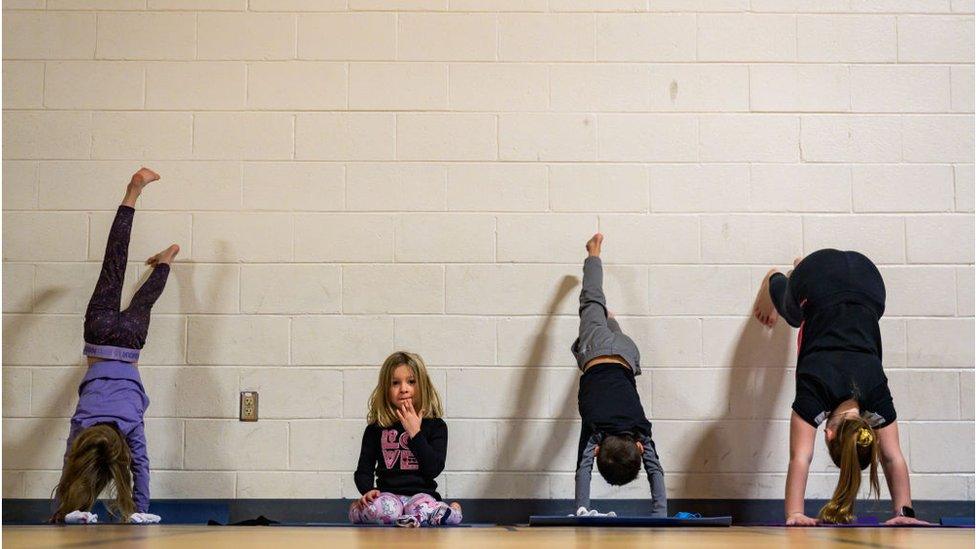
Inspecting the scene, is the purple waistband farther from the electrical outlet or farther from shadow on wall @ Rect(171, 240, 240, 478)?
the electrical outlet

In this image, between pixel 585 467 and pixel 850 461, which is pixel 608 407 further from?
pixel 850 461

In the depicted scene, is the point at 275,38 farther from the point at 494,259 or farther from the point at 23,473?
the point at 23,473

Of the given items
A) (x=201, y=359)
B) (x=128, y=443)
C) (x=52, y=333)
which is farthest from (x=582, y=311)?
(x=52, y=333)

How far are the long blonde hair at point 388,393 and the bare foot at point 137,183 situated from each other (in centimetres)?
139

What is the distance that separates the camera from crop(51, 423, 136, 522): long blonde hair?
4.05m

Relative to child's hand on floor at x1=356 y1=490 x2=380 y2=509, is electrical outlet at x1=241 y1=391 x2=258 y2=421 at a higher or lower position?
higher

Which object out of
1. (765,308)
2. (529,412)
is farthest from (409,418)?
(765,308)

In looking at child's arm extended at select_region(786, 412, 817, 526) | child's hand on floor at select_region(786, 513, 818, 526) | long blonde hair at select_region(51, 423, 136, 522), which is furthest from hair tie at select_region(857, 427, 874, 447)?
long blonde hair at select_region(51, 423, 136, 522)

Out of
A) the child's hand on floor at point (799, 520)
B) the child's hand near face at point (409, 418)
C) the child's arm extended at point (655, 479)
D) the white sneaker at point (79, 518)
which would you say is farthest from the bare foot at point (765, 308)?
the white sneaker at point (79, 518)

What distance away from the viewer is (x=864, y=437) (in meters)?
4.02

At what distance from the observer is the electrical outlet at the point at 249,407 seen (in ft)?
15.7

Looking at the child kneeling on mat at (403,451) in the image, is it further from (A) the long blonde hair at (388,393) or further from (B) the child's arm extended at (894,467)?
(B) the child's arm extended at (894,467)

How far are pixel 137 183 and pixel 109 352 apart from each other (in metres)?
0.79

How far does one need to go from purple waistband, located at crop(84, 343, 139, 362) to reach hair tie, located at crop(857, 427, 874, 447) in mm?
3253
